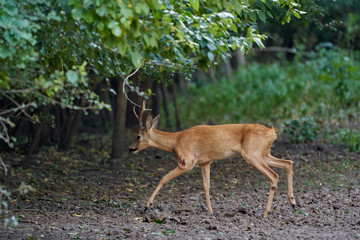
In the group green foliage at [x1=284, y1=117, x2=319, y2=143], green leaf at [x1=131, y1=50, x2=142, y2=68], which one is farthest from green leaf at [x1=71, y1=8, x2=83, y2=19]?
green foliage at [x1=284, y1=117, x2=319, y2=143]

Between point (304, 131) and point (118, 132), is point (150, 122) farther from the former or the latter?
point (304, 131)

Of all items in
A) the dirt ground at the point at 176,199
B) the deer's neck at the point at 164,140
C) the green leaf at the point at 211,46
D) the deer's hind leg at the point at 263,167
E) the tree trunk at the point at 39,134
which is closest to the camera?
the green leaf at the point at 211,46

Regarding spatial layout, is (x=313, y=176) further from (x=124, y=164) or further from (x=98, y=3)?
(x=98, y=3)

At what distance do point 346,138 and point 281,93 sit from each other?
5.22 meters

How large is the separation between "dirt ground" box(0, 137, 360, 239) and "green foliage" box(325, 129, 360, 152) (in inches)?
7.6

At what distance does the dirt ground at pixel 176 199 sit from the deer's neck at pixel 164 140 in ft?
2.57

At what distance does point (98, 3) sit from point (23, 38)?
26.7 inches

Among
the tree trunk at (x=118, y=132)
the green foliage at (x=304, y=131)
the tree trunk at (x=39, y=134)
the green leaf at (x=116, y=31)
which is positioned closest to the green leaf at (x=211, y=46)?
the green leaf at (x=116, y=31)

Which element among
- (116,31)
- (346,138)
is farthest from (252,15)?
(346,138)

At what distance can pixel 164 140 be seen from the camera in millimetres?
7445

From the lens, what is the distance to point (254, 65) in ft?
64.4

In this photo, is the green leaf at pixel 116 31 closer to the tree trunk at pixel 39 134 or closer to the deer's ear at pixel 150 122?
the deer's ear at pixel 150 122

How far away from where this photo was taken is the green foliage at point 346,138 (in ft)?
33.8

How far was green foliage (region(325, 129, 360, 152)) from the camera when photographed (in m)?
10.3
